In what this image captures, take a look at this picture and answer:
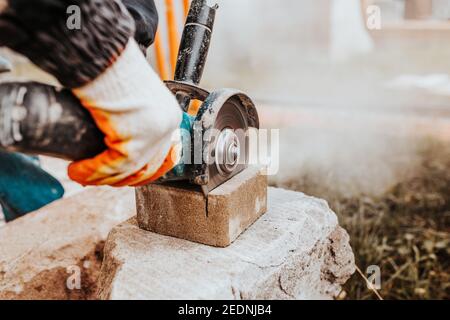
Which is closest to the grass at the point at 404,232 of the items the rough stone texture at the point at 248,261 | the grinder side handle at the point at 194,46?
the rough stone texture at the point at 248,261

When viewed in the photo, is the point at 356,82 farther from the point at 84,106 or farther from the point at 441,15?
the point at 84,106

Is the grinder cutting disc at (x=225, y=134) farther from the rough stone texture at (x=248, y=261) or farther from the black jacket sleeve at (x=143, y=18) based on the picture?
the black jacket sleeve at (x=143, y=18)

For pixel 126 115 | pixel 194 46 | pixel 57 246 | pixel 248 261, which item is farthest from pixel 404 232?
pixel 126 115

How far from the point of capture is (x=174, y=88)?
1752mm

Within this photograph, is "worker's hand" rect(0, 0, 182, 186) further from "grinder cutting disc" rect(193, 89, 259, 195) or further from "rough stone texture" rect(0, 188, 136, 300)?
"rough stone texture" rect(0, 188, 136, 300)

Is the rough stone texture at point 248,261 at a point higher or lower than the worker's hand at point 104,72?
lower

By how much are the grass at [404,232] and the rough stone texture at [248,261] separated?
0.81 meters

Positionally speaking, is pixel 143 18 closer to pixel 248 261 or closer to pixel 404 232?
pixel 248 261

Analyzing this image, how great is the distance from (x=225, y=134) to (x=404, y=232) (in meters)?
2.02

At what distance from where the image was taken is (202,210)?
5.57 ft

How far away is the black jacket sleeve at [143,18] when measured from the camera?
184 cm

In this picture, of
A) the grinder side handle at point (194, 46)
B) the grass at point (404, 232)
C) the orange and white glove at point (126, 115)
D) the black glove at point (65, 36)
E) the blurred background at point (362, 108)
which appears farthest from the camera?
the blurred background at point (362, 108)

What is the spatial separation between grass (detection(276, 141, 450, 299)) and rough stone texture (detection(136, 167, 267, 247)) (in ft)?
4.01

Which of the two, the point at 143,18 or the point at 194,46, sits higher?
the point at 143,18
